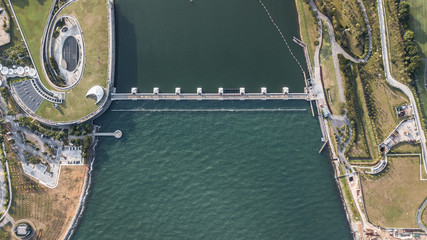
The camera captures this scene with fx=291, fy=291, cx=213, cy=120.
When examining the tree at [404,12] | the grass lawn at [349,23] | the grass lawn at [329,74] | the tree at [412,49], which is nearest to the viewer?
the tree at [412,49]

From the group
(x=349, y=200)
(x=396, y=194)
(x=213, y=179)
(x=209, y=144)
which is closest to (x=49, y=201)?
(x=213, y=179)

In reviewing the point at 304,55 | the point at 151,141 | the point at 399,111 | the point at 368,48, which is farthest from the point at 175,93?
the point at 399,111

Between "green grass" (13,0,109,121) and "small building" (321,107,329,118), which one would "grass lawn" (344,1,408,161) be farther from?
"green grass" (13,0,109,121)

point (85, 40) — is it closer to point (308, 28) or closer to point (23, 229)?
point (23, 229)

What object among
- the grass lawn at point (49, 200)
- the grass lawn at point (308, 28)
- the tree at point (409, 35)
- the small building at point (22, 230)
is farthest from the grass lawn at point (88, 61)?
the tree at point (409, 35)

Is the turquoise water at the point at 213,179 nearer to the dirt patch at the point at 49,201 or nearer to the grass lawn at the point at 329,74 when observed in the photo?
the dirt patch at the point at 49,201

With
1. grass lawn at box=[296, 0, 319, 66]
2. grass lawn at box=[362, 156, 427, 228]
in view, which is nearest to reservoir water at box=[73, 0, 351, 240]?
grass lawn at box=[296, 0, 319, 66]

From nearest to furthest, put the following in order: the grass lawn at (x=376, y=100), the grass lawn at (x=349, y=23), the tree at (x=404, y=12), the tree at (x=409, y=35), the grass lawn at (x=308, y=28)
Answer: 1. the tree at (x=409, y=35)
2. the tree at (x=404, y=12)
3. the grass lawn at (x=376, y=100)
4. the grass lawn at (x=349, y=23)
5. the grass lawn at (x=308, y=28)
